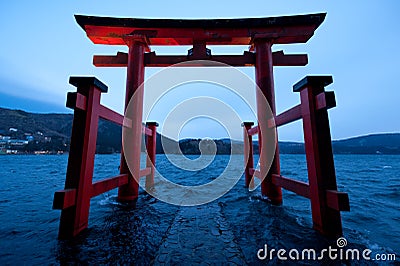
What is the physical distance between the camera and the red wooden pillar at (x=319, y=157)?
2.03 m

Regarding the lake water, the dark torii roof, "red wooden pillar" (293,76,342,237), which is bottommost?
the lake water

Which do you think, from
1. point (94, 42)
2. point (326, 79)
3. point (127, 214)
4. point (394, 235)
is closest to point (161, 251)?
point (127, 214)

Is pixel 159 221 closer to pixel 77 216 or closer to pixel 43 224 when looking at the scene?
pixel 77 216

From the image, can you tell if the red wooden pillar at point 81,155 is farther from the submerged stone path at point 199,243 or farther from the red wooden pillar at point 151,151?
the red wooden pillar at point 151,151

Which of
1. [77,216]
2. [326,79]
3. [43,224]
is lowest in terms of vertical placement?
[43,224]

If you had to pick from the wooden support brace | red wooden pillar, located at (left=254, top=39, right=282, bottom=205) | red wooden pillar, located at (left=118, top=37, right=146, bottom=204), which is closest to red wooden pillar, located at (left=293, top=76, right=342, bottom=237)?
red wooden pillar, located at (left=254, top=39, right=282, bottom=205)

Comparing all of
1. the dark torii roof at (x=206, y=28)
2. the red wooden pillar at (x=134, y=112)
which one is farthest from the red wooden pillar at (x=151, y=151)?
the dark torii roof at (x=206, y=28)

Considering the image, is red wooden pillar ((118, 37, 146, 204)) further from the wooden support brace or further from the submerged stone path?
the submerged stone path

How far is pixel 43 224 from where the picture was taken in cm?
269

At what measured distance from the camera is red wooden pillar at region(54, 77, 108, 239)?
206 cm

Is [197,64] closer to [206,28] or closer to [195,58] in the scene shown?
[195,58]

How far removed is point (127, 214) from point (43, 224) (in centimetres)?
124

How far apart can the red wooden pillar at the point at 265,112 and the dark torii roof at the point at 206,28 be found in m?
0.35

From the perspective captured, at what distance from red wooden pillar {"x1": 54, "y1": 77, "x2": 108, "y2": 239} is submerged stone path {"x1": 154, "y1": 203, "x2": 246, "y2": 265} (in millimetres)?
1146
